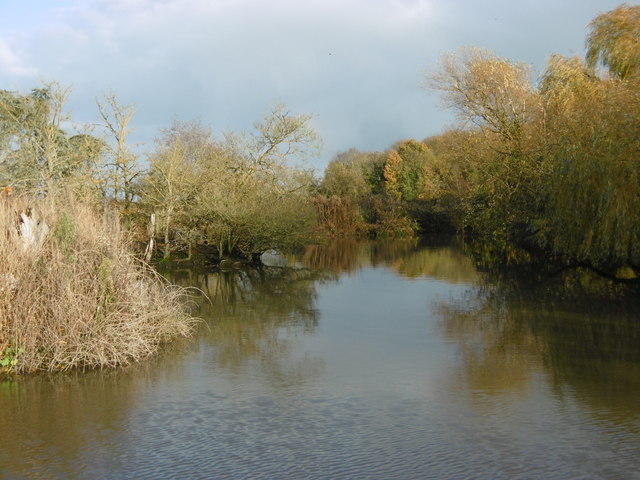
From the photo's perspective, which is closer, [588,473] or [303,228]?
[588,473]

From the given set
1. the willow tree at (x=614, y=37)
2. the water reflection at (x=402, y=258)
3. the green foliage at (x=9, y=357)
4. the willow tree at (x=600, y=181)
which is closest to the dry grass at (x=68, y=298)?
the green foliage at (x=9, y=357)

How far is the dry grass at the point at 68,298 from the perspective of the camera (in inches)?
391

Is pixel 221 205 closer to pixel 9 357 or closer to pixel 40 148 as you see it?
pixel 40 148

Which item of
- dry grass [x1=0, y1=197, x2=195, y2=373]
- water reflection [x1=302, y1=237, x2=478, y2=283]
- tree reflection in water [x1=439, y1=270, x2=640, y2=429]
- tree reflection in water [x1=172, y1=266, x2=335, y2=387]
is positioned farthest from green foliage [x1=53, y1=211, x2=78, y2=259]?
water reflection [x1=302, y1=237, x2=478, y2=283]

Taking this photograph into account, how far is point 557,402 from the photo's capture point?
8586 mm

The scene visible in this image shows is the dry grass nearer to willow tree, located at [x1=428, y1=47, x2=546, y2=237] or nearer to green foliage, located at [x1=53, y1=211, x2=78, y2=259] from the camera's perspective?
green foliage, located at [x1=53, y1=211, x2=78, y2=259]

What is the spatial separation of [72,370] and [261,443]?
4.09 m

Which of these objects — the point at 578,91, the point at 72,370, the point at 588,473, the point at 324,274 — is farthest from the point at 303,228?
the point at 588,473

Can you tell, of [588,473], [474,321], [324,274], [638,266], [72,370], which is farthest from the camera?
[324,274]

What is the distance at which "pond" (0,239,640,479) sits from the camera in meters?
6.75

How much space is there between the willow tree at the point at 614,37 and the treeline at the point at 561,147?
4 cm

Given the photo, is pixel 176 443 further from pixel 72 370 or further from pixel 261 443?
pixel 72 370

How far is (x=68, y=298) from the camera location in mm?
9961

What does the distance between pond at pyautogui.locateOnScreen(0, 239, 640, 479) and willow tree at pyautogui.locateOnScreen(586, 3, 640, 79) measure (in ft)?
36.9
